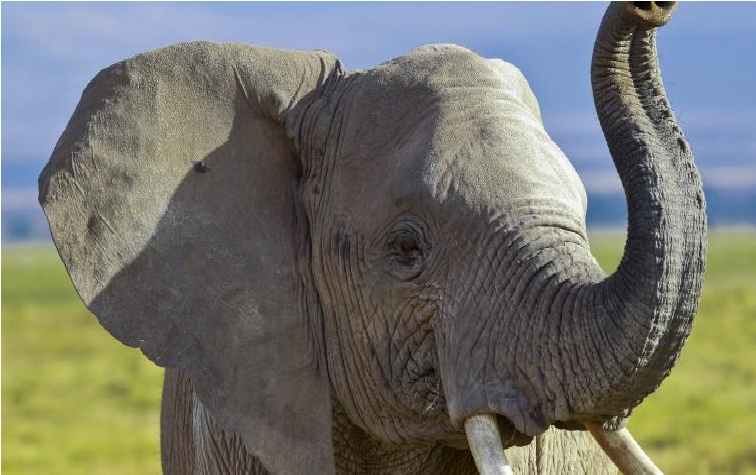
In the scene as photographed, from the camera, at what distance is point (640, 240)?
3219 millimetres

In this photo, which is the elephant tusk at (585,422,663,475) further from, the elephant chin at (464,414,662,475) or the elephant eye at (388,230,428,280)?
the elephant eye at (388,230,428,280)

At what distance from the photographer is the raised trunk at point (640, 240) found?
320 centimetres

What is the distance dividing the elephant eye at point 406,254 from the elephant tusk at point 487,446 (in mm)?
410

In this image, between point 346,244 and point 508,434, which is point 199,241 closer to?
point 346,244

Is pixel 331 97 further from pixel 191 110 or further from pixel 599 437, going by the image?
pixel 599 437

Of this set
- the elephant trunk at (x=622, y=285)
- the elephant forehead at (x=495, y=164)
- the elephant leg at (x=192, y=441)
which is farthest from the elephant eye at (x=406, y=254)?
the elephant leg at (x=192, y=441)

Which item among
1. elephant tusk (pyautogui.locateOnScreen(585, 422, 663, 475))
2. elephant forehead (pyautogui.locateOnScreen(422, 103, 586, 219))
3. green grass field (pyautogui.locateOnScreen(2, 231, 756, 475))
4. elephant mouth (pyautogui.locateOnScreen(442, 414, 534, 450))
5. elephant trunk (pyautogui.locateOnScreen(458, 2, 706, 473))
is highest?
green grass field (pyautogui.locateOnScreen(2, 231, 756, 475))

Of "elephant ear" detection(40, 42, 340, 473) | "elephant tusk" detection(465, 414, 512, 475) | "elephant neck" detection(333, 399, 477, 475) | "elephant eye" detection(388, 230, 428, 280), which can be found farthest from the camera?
"elephant neck" detection(333, 399, 477, 475)

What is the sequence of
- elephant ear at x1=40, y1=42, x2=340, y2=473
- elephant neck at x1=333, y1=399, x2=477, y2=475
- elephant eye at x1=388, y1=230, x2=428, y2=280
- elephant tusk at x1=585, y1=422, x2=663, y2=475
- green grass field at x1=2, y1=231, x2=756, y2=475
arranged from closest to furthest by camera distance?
elephant tusk at x1=585, y1=422, x2=663, y2=475 < elephant eye at x1=388, y1=230, x2=428, y2=280 < elephant ear at x1=40, y1=42, x2=340, y2=473 < elephant neck at x1=333, y1=399, x2=477, y2=475 < green grass field at x1=2, y1=231, x2=756, y2=475

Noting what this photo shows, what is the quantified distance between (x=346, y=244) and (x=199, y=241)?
1.23ft

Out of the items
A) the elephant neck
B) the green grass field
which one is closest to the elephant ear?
the elephant neck

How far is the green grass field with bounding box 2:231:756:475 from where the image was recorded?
48.9 feet

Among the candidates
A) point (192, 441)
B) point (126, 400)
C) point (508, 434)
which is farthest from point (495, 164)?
point (126, 400)

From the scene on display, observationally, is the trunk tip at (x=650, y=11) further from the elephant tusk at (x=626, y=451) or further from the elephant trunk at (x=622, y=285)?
the elephant tusk at (x=626, y=451)
